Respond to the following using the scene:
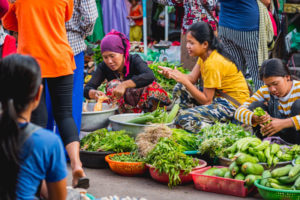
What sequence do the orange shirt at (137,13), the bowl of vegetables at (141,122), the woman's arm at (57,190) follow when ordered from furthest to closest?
the orange shirt at (137,13)
the bowl of vegetables at (141,122)
the woman's arm at (57,190)

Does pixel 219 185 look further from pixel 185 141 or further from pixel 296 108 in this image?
pixel 296 108

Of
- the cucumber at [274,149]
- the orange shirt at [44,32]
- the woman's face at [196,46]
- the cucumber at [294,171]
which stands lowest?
the cucumber at [294,171]

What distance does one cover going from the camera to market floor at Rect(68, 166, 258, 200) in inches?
132

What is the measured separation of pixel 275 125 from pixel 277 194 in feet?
3.32

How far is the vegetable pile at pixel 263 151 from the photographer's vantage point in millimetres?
3461

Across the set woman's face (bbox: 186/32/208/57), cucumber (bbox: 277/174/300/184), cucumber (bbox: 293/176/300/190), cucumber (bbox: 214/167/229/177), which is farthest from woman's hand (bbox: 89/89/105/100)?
cucumber (bbox: 293/176/300/190)

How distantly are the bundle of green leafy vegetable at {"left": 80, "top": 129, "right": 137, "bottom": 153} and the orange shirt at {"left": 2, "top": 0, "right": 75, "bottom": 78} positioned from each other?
960 millimetres

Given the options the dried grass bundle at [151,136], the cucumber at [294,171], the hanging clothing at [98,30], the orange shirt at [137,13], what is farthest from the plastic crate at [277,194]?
the orange shirt at [137,13]

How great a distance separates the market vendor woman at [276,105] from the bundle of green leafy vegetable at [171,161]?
2.68 feet

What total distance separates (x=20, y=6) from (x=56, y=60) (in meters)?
0.48

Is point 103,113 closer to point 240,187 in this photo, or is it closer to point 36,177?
point 240,187

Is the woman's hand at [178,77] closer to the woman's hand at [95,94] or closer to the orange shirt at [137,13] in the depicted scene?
the woman's hand at [95,94]

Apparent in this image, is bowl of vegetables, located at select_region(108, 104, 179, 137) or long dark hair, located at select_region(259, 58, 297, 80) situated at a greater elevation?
long dark hair, located at select_region(259, 58, 297, 80)

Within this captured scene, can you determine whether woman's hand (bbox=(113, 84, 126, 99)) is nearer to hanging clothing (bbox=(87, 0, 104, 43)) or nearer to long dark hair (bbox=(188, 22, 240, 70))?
long dark hair (bbox=(188, 22, 240, 70))
